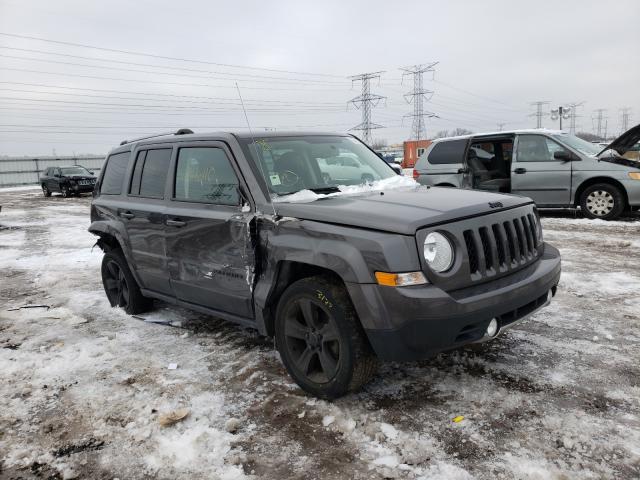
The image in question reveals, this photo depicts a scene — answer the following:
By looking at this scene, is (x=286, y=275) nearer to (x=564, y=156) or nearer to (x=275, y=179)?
(x=275, y=179)

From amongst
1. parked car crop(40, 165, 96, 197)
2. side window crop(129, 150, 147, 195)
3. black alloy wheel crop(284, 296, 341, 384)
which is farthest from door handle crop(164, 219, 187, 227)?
parked car crop(40, 165, 96, 197)

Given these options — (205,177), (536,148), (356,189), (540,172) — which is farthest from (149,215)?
(536,148)

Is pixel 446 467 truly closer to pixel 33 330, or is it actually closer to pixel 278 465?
pixel 278 465

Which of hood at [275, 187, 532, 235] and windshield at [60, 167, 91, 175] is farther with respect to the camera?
windshield at [60, 167, 91, 175]

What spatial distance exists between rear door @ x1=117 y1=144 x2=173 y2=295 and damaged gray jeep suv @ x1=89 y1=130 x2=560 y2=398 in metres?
0.02

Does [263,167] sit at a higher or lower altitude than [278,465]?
higher

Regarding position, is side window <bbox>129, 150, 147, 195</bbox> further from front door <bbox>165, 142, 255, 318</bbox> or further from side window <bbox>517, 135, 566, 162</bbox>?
side window <bbox>517, 135, 566, 162</bbox>

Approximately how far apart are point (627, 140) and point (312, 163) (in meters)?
6.67

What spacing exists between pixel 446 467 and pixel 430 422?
1.38 feet

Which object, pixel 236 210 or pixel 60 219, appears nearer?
pixel 236 210

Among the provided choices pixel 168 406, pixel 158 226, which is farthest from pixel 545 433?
pixel 158 226

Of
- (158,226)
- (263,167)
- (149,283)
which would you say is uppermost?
(263,167)

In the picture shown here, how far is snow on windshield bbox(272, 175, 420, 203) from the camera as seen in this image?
3443mm

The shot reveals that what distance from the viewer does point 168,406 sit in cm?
323
